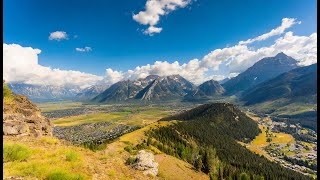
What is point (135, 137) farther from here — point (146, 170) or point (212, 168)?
point (146, 170)

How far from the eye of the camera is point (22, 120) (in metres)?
38.9

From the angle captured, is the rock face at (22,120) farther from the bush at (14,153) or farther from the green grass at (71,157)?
the green grass at (71,157)

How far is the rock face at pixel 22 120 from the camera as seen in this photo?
34.8 meters

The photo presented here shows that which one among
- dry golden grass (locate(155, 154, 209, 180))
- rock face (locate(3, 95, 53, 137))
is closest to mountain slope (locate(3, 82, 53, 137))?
rock face (locate(3, 95, 53, 137))

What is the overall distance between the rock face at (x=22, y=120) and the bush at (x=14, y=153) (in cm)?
968

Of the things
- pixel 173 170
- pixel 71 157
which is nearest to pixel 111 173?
pixel 71 157

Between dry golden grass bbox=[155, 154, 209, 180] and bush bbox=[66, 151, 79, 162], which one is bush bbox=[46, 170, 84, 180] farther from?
dry golden grass bbox=[155, 154, 209, 180]

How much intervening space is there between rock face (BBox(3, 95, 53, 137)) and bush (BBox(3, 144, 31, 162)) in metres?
9.68

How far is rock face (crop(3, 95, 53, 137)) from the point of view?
34844mm

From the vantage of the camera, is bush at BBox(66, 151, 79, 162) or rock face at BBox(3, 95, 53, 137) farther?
rock face at BBox(3, 95, 53, 137)

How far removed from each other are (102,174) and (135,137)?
169 m

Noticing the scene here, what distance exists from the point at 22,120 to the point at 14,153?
662 inches

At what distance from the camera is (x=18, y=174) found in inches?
787

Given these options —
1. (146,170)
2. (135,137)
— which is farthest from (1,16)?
(135,137)
